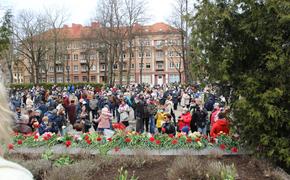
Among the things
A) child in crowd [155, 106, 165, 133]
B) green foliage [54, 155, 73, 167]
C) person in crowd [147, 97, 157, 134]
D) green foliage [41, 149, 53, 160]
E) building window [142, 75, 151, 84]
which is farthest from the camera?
building window [142, 75, 151, 84]

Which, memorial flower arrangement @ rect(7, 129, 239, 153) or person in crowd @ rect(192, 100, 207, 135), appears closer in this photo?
memorial flower arrangement @ rect(7, 129, 239, 153)

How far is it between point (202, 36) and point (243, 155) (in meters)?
3.13

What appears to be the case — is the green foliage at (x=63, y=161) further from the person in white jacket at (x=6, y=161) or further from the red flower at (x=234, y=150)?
the person in white jacket at (x=6, y=161)

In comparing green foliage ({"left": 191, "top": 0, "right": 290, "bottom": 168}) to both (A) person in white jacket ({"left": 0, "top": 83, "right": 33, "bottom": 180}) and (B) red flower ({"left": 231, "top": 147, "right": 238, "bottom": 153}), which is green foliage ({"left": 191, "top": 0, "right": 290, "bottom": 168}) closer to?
(B) red flower ({"left": 231, "top": 147, "right": 238, "bottom": 153})

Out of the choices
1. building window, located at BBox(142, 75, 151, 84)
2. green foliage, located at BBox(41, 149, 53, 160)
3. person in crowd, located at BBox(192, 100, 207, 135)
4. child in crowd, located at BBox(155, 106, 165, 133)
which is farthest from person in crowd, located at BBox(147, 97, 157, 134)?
building window, located at BBox(142, 75, 151, 84)

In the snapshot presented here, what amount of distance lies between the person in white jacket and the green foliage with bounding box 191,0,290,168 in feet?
20.8

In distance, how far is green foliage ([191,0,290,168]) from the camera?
23.1 ft

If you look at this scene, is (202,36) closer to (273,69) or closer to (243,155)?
(273,69)

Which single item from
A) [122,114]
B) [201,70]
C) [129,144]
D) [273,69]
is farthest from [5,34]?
[273,69]

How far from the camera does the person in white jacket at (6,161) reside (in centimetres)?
130

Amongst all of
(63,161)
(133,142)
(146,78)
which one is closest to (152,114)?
(133,142)

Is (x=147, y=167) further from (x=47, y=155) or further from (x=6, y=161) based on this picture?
(x=6, y=161)

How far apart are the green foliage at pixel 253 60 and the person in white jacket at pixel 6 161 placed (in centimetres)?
635

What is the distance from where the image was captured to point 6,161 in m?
1.36
